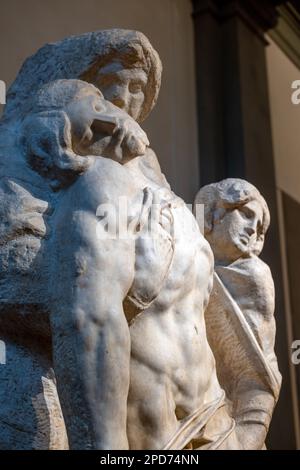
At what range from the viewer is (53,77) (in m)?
2.24

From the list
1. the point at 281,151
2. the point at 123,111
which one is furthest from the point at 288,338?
the point at 123,111

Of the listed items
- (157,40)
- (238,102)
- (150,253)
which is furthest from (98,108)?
(238,102)

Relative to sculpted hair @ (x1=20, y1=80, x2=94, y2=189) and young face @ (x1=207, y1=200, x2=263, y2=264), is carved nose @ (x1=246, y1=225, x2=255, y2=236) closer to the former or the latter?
young face @ (x1=207, y1=200, x2=263, y2=264)

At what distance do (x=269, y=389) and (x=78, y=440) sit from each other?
91cm

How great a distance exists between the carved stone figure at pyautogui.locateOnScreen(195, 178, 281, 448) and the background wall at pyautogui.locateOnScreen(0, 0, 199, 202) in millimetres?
2014

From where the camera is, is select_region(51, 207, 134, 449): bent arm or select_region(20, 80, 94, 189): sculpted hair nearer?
select_region(51, 207, 134, 449): bent arm

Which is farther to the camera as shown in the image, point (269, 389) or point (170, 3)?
point (170, 3)

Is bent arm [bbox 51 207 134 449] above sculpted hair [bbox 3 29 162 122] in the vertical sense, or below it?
below

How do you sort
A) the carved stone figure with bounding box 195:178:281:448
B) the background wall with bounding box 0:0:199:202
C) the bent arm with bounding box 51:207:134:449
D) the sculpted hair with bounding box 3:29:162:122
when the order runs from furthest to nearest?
1. the background wall with bounding box 0:0:199:202
2. the carved stone figure with bounding box 195:178:281:448
3. the sculpted hair with bounding box 3:29:162:122
4. the bent arm with bounding box 51:207:134:449

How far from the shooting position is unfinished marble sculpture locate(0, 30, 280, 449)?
5.86ft

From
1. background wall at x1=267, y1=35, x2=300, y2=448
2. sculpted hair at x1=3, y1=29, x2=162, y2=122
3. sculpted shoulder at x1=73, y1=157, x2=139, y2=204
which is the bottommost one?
background wall at x1=267, y1=35, x2=300, y2=448

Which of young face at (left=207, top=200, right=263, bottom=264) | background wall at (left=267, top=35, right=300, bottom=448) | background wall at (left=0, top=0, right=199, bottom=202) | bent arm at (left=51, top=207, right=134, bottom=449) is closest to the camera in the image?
bent arm at (left=51, top=207, right=134, bottom=449)

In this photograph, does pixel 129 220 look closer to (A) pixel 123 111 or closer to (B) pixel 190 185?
(A) pixel 123 111

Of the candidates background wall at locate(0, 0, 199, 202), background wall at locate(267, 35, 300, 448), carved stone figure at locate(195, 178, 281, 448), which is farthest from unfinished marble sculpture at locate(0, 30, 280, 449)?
background wall at locate(267, 35, 300, 448)
